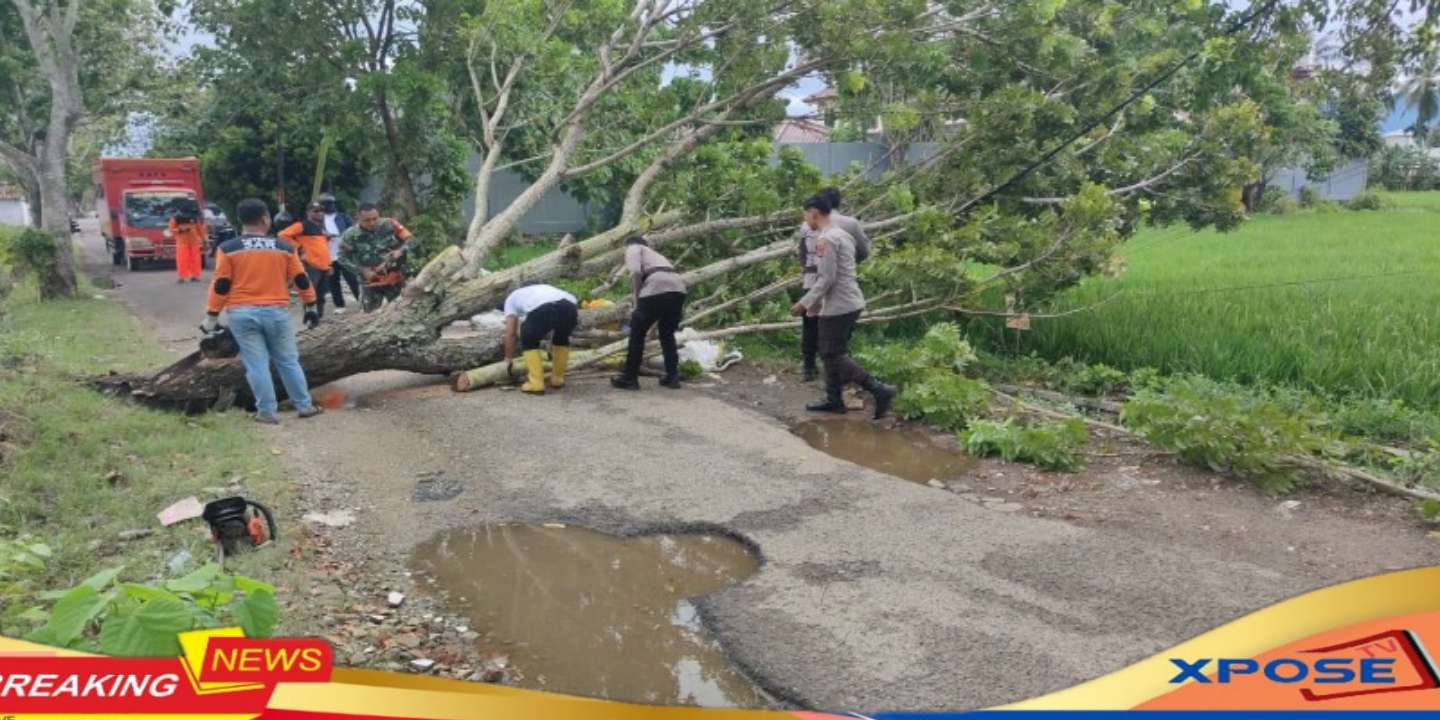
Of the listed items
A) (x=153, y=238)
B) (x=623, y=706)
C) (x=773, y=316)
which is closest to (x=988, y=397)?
(x=773, y=316)

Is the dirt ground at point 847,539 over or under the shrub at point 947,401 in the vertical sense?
under

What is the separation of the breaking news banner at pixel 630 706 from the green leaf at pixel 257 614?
98mm

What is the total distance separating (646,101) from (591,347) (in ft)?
10.4

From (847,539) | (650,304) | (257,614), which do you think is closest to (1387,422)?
(847,539)

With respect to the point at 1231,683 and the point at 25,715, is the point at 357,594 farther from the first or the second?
the point at 1231,683

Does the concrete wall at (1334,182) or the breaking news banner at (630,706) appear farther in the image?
the concrete wall at (1334,182)

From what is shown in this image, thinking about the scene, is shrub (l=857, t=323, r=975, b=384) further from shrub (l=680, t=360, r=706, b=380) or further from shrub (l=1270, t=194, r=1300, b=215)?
shrub (l=1270, t=194, r=1300, b=215)

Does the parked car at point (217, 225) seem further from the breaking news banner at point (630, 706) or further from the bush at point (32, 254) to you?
the breaking news banner at point (630, 706)

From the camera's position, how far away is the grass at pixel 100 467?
4.39m

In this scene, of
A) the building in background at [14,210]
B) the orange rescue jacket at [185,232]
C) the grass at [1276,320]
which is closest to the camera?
the grass at [1276,320]

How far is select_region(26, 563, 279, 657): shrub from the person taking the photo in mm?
2771

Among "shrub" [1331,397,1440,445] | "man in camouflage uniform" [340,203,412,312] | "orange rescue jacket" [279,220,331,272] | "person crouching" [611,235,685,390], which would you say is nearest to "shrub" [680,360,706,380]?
"person crouching" [611,235,685,390]

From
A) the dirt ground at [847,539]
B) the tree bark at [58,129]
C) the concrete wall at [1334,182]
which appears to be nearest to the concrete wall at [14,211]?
the tree bark at [58,129]

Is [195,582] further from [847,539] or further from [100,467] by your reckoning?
[100,467]
